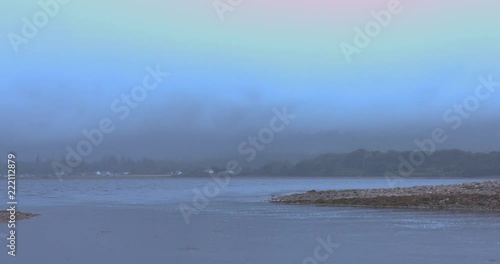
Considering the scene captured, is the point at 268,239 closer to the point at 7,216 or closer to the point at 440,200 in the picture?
→ the point at 7,216

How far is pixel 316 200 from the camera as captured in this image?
59.8 m

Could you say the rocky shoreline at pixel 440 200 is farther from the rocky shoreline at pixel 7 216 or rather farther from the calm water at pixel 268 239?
the rocky shoreline at pixel 7 216

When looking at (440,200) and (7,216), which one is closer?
(7,216)

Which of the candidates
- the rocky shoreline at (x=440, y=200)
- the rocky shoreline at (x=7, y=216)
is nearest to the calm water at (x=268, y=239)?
the rocky shoreline at (x=7, y=216)

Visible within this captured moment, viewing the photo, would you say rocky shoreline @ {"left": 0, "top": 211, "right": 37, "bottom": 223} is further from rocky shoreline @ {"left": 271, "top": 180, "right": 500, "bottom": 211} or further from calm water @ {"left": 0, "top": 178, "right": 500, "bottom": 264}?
rocky shoreline @ {"left": 271, "top": 180, "right": 500, "bottom": 211}

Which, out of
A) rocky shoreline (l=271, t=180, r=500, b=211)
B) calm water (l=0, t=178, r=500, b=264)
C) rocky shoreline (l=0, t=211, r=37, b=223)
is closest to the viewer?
calm water (l=0, t=178, r=500, b=264)

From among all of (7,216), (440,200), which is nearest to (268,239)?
(7,216)

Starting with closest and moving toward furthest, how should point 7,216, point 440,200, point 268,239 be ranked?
point 268,239, point 7,216, point 440,200

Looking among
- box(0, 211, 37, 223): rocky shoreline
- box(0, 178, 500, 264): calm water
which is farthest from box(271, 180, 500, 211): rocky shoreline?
box(0, 211, 37, 223): rocky shoreline

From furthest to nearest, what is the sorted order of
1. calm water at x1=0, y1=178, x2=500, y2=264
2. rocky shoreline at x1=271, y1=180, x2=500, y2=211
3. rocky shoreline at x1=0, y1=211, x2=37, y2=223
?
1. rocky shoreline at x1=271, y1=180, x2=500, y2=211
2. rocky shoreline at x1=0, y1=211, x2=37, y2=223
3. calm water at x1=0, y1=178, x2=500, y2=264

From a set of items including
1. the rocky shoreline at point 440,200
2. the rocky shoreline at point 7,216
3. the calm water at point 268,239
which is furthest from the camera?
the rocky shoreline at point 440,200

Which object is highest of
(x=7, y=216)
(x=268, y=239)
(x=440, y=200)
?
(x=7, y=216)

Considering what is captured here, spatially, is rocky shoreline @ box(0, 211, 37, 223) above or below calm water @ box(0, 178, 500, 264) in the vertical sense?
above

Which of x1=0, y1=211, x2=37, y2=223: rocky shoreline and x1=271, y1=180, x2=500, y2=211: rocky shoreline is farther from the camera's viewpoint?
x1=271, y1=180, x2=500, y2=211: rocky shoreline
